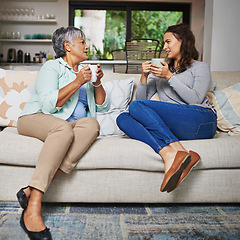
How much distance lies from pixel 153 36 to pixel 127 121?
523 cm

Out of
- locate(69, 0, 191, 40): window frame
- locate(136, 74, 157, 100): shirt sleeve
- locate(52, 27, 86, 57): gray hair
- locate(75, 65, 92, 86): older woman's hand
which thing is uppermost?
locate(69, 0, 191, 40): window frame

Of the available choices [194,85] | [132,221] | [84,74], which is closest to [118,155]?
[132,221]

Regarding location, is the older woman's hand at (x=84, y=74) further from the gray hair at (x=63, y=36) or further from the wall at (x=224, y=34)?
the wall at (x=224, y=34)

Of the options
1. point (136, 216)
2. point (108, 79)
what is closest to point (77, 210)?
point (136, 216)

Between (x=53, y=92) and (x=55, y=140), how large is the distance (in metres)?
0.34

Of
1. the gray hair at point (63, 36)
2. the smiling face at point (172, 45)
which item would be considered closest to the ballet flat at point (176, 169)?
the smiling face at point (172, 45)

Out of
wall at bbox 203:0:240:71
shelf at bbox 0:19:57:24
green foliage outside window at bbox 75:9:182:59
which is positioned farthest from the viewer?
green foliage outside window at bbox 75:9:182:59

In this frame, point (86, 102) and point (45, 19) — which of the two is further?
point (45, 19)

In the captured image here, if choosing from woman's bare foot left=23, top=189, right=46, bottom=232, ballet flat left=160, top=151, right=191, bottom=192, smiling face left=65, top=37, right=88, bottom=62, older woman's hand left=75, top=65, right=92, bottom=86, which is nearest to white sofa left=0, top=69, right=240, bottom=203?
ballet flat left=160, top=151, right=191, bottom=192

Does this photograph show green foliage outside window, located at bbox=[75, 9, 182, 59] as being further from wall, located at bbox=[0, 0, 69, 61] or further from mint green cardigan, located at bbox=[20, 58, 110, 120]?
mint green cardigan, located at bbox=[20, 58, 110, 120]

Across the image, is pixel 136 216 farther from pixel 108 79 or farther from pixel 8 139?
pixel 108 79

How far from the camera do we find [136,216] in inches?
60.8

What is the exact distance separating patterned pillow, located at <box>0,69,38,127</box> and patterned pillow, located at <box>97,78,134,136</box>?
538 mm

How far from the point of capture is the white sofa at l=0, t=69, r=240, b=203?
160 cm
